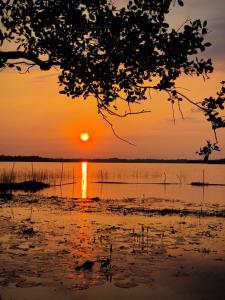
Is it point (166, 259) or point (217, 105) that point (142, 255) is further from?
point (217, 105)

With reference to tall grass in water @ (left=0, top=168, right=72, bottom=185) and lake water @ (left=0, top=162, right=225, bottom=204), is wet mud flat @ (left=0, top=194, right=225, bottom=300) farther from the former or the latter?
tall grass in water @ (left=0, top=168, right=72, bottom=185)

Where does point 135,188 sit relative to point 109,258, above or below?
above

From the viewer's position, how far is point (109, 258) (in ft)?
49.6

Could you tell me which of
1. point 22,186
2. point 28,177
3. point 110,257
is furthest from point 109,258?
point 28,177

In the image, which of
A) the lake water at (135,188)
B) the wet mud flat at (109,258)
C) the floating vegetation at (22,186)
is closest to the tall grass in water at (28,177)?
the lake water at (135,188)

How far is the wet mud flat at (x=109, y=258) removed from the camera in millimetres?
11969

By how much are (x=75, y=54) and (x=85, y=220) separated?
15.6m

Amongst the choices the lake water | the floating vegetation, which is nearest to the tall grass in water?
the lake water

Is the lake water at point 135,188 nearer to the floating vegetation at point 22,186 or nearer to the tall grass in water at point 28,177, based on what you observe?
the tall grass in water at point 28,177

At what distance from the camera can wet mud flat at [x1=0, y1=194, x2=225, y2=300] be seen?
1197 cm

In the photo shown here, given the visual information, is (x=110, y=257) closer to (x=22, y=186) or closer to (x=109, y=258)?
(x=109, y=258)

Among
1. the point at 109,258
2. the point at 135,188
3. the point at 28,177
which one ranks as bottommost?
the point at 109,258

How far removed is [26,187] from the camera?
50781mm

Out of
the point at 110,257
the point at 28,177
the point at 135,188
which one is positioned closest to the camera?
the point at 110,257
